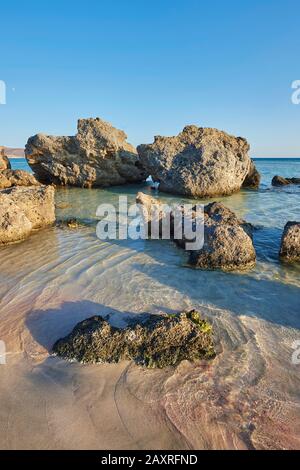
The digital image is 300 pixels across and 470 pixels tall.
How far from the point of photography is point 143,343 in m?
3.95

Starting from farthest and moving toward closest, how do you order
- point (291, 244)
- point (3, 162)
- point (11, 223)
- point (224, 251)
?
point (3, 162)
point (11, 223)
point (291, 244)
point (224, 251)

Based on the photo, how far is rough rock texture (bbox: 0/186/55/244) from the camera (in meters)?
8.85

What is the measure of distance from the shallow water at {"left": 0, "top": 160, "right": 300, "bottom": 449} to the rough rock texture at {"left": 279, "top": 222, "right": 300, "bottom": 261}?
395 mm

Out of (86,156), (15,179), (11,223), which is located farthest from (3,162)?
(11,223)

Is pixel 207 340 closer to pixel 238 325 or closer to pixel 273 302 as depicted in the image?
pixel 238 325

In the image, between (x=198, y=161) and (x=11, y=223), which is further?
(x=198, y=161)

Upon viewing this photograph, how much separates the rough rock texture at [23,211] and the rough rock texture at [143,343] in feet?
18.9

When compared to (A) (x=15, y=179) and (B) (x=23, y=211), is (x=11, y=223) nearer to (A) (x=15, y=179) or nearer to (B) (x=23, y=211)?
(B) (x=23, y=211)

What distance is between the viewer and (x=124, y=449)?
2711mm

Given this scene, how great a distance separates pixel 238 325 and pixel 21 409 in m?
3.12

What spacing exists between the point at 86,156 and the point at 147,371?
20.1 metres

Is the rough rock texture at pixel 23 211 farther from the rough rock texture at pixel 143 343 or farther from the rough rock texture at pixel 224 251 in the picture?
the rough rock texture at pixel 143 343

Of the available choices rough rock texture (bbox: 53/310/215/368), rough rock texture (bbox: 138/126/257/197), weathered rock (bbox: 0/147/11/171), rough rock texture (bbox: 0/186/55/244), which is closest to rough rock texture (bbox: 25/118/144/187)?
weathered rock (bbox: 0/147/11/171)

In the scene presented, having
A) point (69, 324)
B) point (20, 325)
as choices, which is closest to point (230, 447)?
point (69, 324)
